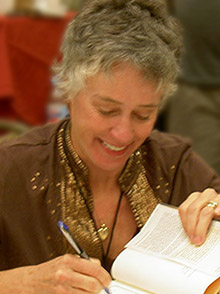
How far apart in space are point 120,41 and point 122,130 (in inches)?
8.6

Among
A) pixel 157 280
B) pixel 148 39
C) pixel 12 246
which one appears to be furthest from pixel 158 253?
pixel 148 39

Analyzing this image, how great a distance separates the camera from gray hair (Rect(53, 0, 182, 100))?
1392 mm

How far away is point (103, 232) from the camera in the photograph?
5.33ft

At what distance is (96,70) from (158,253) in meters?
0.46

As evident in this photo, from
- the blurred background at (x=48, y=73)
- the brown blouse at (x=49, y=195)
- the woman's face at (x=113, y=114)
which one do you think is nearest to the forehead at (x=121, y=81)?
the woman's face at (x=113, y=114)

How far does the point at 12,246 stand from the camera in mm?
1562

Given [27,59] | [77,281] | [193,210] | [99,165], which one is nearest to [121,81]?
[99,165]

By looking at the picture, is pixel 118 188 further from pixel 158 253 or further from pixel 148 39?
pixel 148 39

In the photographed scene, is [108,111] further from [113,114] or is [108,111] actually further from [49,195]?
[49,195]

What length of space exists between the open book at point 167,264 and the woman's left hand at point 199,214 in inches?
0.7

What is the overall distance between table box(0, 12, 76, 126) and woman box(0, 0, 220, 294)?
1675 mm

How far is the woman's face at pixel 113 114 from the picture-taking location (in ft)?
4.61

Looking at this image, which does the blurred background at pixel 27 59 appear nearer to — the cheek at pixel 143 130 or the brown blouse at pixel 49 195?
the brown blouse at pixel 49 195

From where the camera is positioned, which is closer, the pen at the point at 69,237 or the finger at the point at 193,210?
the pen at the point at 69,237
